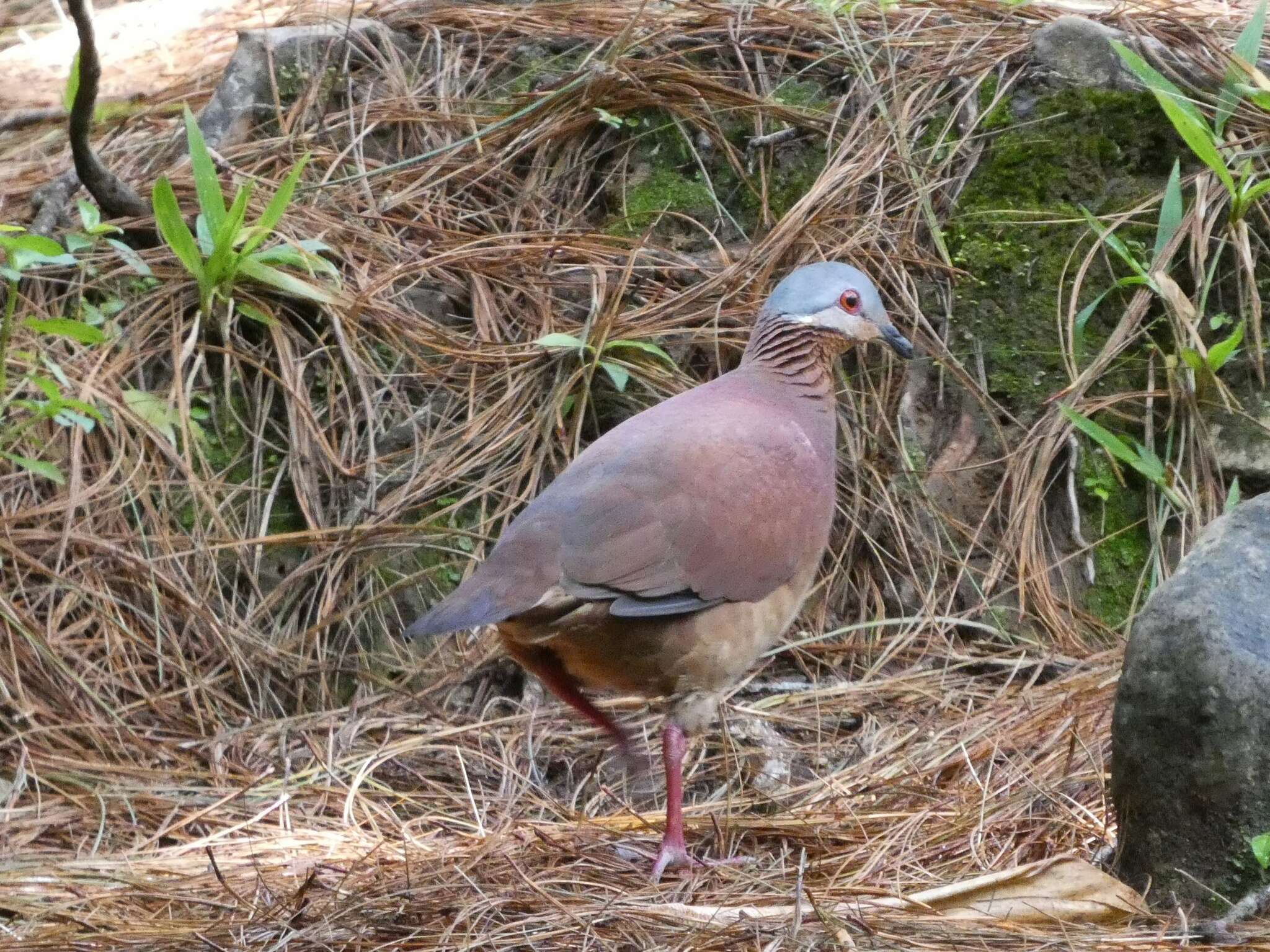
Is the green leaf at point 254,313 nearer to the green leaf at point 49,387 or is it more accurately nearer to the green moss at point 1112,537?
the green leaf at point 49,387

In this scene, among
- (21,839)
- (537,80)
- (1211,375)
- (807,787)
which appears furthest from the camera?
(537,80)

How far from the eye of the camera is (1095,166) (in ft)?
16.7

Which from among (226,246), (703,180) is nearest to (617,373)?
(703,180)

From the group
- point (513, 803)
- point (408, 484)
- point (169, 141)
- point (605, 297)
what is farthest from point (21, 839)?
point (169, 141)

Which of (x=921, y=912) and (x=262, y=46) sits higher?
(x=262, y=46)

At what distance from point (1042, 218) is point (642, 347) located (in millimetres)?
1541

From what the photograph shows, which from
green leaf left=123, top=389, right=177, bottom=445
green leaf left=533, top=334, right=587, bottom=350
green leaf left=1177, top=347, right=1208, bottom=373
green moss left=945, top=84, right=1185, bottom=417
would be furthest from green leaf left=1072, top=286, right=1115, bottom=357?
green leaf left=123, top=389, right=177, bottom=445

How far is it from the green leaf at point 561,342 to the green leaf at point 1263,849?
9.37ft

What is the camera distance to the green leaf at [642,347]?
4.91m

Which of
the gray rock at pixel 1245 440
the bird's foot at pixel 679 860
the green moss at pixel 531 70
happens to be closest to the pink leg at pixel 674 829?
the bird's foot at pixel 679 860

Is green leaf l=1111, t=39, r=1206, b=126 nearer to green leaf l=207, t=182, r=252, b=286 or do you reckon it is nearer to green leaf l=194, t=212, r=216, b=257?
green leaf l=207, t=182, r=252, b=286

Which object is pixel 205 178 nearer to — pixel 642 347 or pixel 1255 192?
pixel 642 347

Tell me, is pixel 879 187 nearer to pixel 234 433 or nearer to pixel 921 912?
pixel 234 433

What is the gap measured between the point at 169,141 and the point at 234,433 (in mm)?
1585
